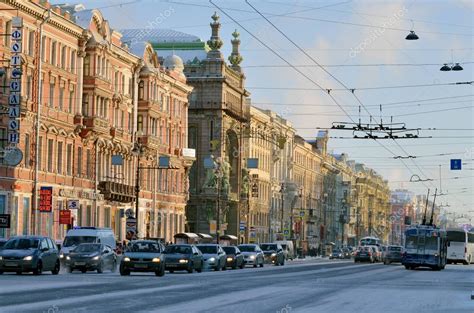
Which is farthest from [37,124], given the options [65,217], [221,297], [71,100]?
[221,297]

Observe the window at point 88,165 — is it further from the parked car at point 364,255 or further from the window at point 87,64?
the parked car at point 364,255

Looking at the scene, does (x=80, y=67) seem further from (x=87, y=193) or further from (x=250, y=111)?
(x=250, y=111)

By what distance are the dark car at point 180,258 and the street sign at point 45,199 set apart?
1409cm

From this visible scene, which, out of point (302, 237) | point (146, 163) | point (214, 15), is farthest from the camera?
point (302, 237)

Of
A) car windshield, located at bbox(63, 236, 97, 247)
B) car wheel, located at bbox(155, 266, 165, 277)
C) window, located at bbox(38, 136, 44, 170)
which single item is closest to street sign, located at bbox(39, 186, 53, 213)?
window, located at bbox(38, 136, 44, 170)

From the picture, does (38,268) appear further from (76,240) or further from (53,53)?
(53,53)

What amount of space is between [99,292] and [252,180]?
101799 millimetres

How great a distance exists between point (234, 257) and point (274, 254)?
17.8 m

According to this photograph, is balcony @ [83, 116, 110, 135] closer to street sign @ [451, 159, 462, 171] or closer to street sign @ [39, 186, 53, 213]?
street sign @ [39, 186, 53, 213]

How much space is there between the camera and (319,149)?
18962 centimetres

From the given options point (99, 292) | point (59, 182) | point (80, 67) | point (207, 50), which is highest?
point (207, 50)

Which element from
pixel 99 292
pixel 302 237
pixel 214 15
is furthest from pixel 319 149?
pixel 99 292

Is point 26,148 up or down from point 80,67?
down

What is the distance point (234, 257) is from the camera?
69.9 meters
